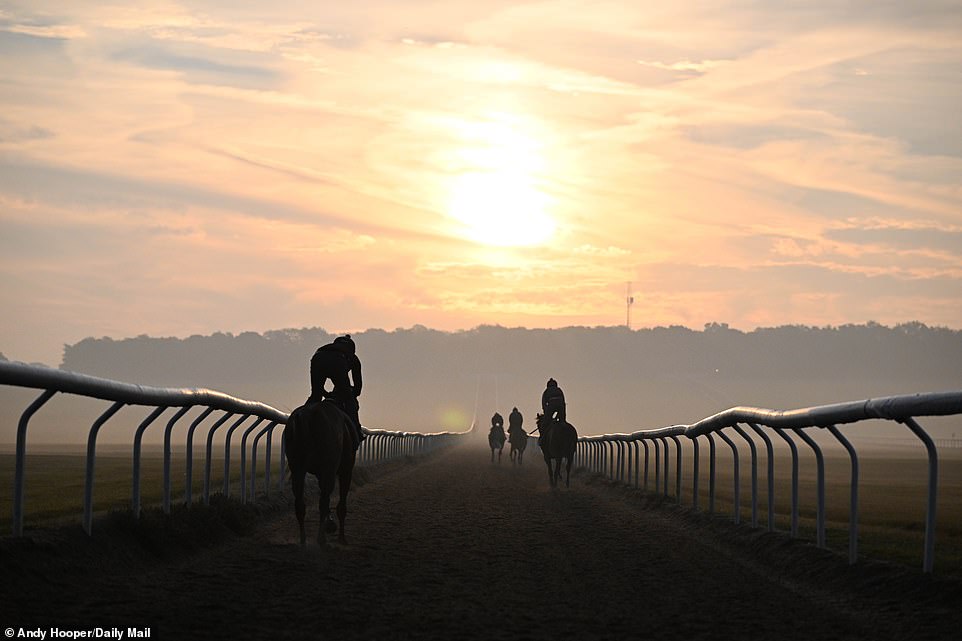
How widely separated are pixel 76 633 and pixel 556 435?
64.7ft

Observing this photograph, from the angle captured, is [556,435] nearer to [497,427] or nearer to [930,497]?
[930,497]

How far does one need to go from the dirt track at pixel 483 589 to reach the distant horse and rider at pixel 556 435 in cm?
1200

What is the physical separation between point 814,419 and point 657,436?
9.21m

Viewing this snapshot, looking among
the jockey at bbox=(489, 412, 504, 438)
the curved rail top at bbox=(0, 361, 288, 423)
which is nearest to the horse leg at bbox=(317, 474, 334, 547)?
the curved rail top at bbox=(0, 361, 288, 423)

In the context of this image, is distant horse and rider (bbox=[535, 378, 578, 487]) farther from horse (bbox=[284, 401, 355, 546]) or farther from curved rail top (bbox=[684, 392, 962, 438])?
horse (bbox=[284, 401, 355, 546])

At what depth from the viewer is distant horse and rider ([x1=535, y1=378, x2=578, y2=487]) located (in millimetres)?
25234

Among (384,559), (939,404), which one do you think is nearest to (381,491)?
(384,559)

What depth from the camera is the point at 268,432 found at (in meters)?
16.4

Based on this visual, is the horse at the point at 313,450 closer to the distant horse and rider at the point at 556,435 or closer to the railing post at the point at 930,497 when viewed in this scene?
the railing post at the point at 930,497

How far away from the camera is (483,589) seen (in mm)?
8555

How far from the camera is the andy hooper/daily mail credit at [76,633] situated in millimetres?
6027

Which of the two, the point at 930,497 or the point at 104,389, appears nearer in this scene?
the point at 930,497

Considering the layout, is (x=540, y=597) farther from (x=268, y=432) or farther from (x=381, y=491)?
(x=381, y=491)

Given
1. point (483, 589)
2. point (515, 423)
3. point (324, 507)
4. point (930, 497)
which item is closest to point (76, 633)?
point (483, 589)
